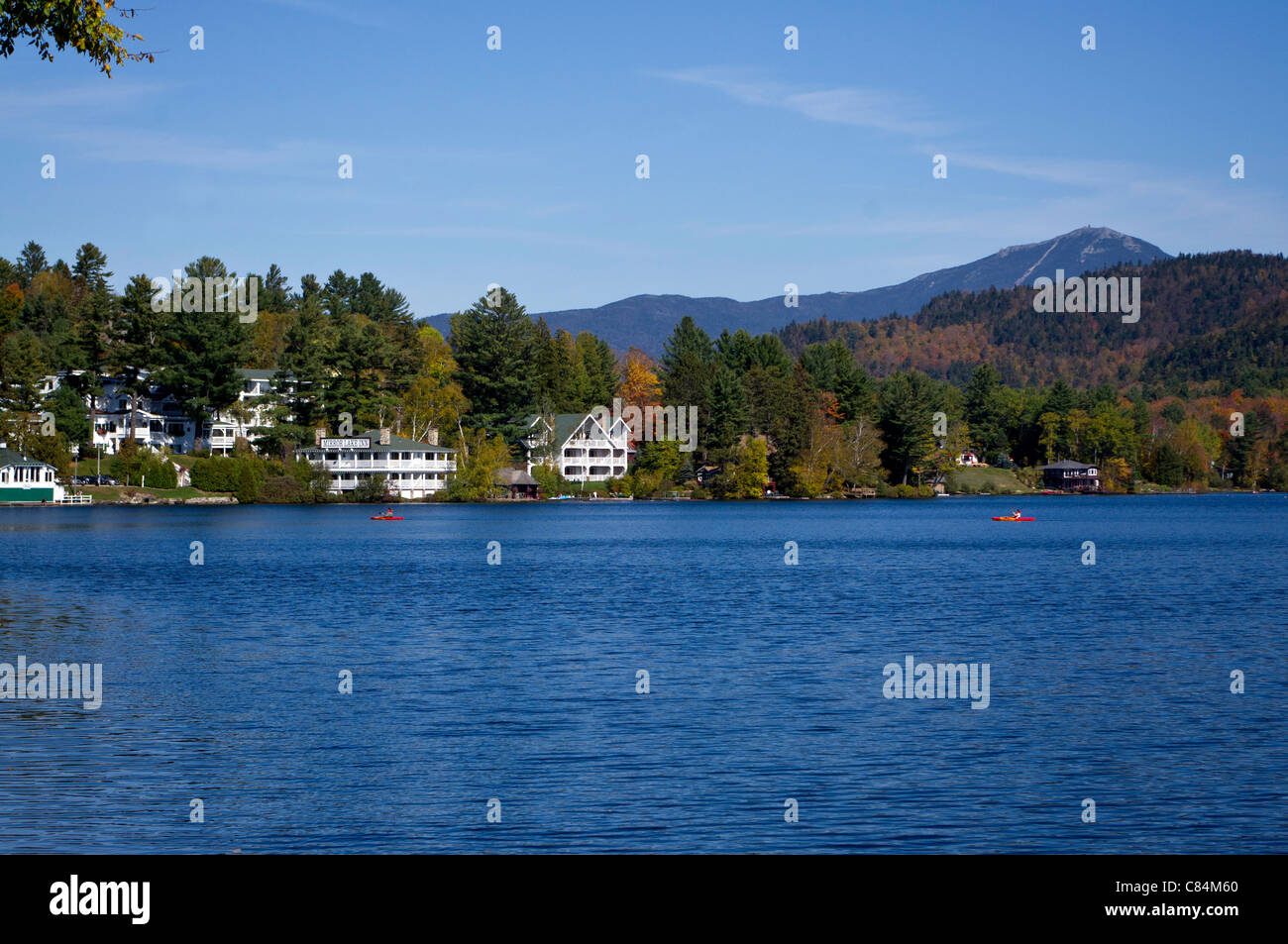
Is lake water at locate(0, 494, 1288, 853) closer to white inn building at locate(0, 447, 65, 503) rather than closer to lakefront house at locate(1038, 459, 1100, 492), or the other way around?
white inn building at locate(0, 447, 65, 503)

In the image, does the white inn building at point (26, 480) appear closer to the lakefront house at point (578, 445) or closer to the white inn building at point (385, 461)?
the white inn building at point (385, 461)

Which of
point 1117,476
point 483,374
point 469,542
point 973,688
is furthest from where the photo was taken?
point 1117,476

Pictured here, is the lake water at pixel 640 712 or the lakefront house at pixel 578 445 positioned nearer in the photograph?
the lake water at pixel 640 712

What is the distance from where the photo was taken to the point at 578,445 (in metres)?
151

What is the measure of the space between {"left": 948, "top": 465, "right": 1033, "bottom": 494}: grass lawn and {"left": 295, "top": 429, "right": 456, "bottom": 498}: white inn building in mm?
80791

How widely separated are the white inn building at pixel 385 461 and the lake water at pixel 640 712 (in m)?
73.2

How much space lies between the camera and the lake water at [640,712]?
1549 centimetres

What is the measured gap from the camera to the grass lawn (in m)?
184

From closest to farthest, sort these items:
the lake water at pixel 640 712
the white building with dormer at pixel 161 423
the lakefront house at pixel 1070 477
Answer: the lake water at pixel 640 712 → the white building with dormer at pixel 161 423 → the lakefront house at pixel 1070 477

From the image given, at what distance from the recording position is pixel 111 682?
26172 mm

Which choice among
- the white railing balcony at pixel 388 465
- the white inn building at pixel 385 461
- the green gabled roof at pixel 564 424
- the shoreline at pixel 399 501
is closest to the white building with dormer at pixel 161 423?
the white inn building at pixel 385 461
